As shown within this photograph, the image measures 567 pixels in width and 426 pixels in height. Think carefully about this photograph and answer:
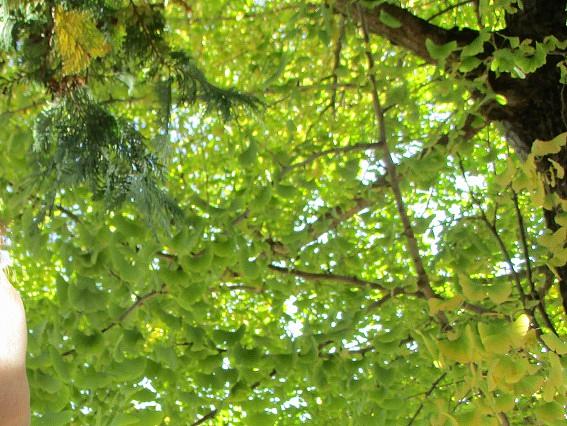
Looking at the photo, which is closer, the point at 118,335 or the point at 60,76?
the point at 118,335

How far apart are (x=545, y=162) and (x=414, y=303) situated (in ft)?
3.26

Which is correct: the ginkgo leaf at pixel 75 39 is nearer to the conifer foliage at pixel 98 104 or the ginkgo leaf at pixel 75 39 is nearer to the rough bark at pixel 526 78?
the conifer foliage at pixel 98 104

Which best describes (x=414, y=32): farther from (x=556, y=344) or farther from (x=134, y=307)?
(x=556, y=344)

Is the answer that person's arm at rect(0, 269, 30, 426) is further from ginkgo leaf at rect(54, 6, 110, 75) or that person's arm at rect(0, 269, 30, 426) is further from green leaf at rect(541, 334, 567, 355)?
ginkgo leaf at rect(54, 6, 110, 75)

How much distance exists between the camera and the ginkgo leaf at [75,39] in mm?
1877

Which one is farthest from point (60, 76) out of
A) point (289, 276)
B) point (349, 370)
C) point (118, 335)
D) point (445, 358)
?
point (445, 358)

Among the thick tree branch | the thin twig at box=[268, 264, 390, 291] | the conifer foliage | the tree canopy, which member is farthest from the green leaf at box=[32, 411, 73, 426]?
the thick tree branch

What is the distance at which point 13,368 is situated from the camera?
583 millimetres

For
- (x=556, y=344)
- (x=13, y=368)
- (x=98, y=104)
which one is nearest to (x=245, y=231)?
(x=98, y=104)

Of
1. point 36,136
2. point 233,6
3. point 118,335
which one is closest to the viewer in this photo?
point 118,335

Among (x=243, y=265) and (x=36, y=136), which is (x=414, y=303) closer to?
(x=243, y=265)

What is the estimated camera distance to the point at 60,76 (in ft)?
7.38

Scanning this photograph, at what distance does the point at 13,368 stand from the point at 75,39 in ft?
4.71

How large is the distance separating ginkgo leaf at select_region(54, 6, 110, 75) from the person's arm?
1336 mm
